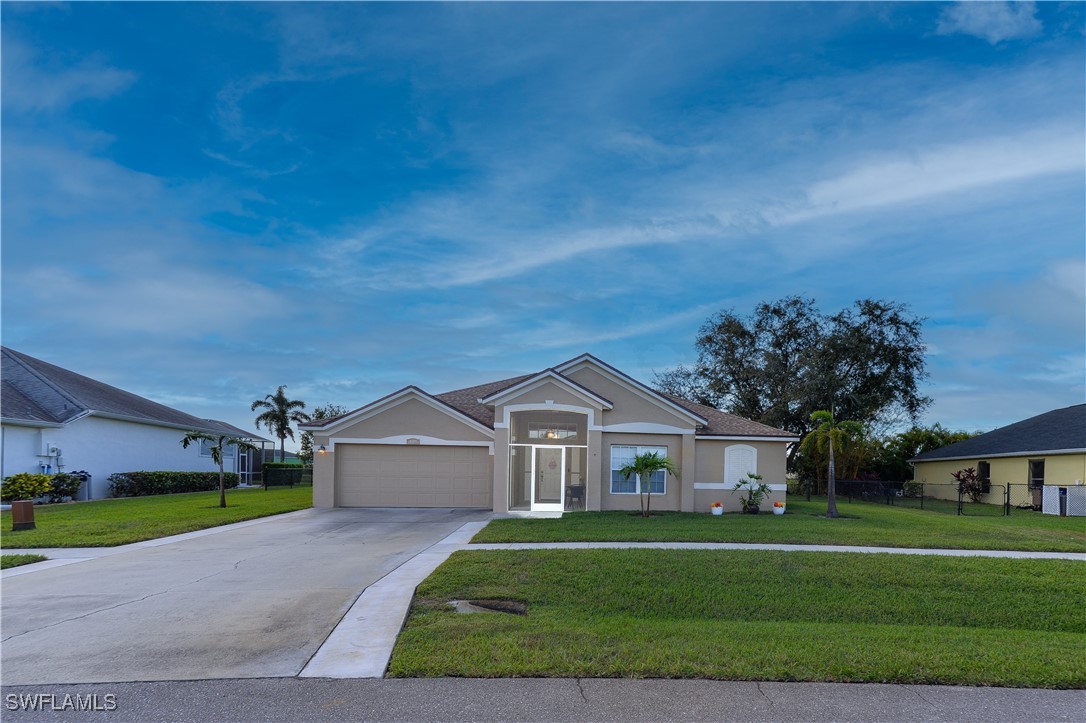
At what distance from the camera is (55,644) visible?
7895 millimetres

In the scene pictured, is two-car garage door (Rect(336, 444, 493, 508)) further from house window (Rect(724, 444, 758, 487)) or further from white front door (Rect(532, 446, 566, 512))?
house window (Rect(724, 444, 758, 487))

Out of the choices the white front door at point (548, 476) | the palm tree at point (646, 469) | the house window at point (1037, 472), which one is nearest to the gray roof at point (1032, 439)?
the house window at point (1037, 472)

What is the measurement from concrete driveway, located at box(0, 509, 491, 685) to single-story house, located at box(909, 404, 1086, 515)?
979 inches

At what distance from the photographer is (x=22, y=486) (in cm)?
2589

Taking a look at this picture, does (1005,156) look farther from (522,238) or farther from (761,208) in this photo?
(522,238)

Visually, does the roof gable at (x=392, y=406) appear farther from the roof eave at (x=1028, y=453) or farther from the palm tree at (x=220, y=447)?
the roof eave at (x=1028, y=453)

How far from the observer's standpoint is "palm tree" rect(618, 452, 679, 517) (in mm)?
21972

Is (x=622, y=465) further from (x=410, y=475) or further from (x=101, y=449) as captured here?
(x=101, y=449)

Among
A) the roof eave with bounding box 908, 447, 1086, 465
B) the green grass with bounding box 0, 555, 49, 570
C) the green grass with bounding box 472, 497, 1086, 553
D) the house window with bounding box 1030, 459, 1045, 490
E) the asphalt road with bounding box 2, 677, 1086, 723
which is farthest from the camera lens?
the house window with bounding box 1030, 459, 1045, 490

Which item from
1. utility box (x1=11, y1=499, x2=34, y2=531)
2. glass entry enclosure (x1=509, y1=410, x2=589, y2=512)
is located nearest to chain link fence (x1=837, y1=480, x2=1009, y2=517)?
glass entry enclosure (x1=509, y1=410, x2=589, y2=512)

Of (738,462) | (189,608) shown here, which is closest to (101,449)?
(738,462)

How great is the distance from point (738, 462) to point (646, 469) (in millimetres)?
4786

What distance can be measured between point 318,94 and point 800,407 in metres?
34.4

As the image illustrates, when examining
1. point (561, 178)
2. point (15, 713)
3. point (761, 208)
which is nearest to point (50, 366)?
point (561, 178)
